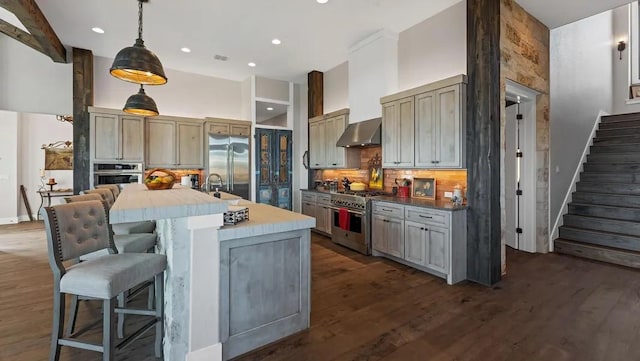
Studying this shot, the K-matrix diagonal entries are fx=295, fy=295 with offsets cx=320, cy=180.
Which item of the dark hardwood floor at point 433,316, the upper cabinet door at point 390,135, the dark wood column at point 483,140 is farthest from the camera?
the upper cabinet door at point 390,135

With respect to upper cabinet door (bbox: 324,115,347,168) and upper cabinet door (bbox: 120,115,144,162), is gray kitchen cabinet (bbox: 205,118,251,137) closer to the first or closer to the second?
upper cabinet door (bbox: 120,115,144,162)

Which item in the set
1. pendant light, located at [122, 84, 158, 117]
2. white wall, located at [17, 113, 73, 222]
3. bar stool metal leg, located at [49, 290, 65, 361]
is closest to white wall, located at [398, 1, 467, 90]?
pendant light, located at [122, 84, 158, 117]

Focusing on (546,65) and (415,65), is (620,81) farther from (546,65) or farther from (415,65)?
(415,65)

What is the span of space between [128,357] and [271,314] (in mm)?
1095

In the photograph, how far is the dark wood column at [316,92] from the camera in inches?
→ 278

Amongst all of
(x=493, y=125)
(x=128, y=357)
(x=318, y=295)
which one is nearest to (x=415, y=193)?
(x=493, y=125)

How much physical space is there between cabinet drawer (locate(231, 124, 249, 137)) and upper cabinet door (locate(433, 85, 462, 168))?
4535 millimetres

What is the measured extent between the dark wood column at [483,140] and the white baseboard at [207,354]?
10.3 ft

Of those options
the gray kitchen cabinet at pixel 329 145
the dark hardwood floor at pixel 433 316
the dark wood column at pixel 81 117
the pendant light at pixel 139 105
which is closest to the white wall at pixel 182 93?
the dark wood column at pixel 81 117

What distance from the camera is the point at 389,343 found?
239cm

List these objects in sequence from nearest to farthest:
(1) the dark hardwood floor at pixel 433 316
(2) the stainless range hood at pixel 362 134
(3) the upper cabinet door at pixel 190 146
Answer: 1. (1) the dark hardwood floor at pixel 433 316
2. (2) the stainless range hood at pixel 362 134
3. (3) the upper cabinet door at pixel 190 146

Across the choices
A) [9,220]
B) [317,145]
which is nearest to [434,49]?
[317,145]

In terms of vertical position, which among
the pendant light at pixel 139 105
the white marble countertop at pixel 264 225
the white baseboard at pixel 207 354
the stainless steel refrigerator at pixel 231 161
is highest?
the pendant light at pixel 139 105

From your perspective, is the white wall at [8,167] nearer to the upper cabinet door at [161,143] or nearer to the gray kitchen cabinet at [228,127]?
the upper cabinet door at [161,143]
